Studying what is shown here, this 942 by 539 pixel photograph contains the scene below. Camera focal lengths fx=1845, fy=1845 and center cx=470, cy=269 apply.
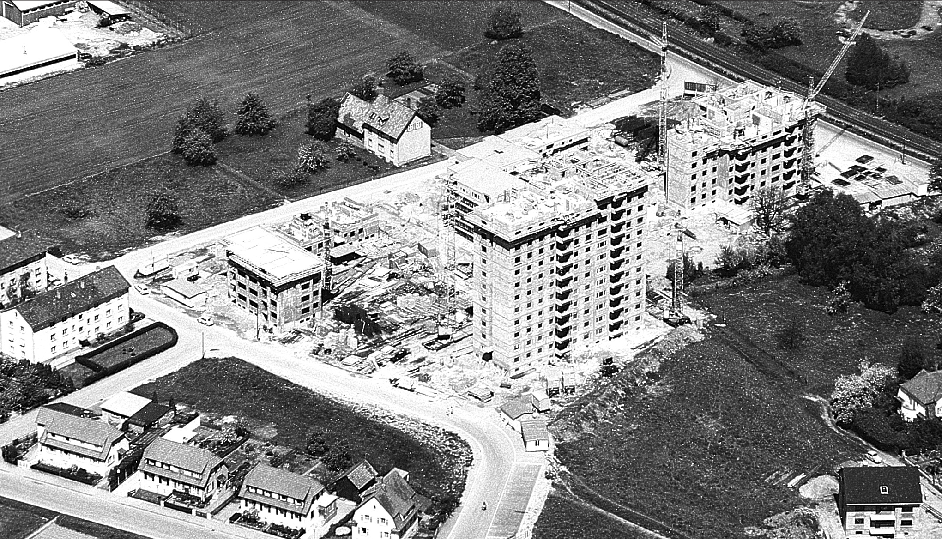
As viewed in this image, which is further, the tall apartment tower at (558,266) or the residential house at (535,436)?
the tall apartment tower at (558,266)

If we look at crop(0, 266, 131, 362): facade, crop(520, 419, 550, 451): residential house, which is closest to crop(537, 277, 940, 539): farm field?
crop(520, 419, 550, 451): residential house

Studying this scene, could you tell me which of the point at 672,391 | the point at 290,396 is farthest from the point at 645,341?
the point at 290,396

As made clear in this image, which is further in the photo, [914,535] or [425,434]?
[425,434]

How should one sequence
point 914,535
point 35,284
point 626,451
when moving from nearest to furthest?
point 914,535 < point 626,451 < point 35,284

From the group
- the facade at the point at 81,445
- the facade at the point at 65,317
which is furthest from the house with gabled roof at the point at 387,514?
the facade at the point at 65,317

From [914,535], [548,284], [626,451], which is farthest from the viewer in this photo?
[548,284]

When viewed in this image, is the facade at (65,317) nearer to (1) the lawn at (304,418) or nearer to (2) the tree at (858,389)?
(1) the lawn at (304,418)

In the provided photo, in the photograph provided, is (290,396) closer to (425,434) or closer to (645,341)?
(425,434)

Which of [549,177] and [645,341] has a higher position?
[549,177]
